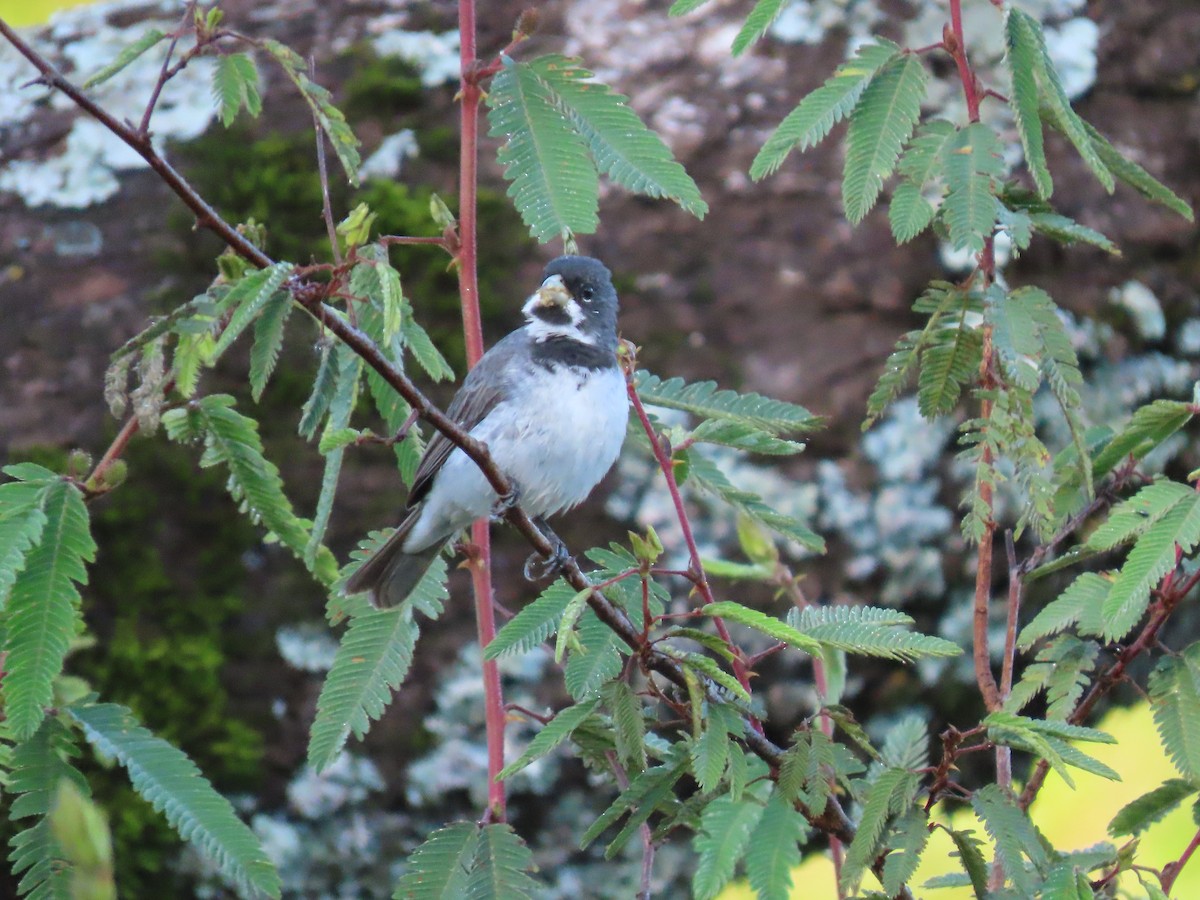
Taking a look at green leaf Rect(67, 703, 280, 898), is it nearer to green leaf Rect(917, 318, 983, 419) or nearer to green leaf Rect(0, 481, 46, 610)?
green leaf Rect(0, 481, 46, 610)

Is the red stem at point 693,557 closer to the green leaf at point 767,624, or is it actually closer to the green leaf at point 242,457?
the green leaf at point 767,624

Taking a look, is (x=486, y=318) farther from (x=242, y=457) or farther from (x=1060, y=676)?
(x=1060, y=676)

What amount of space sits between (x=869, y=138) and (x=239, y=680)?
7.16ft

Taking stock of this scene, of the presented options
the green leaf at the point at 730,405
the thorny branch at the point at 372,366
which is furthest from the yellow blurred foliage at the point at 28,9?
the thorny branch at the point at 372,366

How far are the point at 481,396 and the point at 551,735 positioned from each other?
63.8 inches

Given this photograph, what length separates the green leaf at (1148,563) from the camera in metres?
2.04

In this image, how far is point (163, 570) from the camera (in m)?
3.59

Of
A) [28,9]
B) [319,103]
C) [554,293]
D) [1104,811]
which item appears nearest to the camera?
[319,103]

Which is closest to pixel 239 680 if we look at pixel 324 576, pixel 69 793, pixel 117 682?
pixel 117 682

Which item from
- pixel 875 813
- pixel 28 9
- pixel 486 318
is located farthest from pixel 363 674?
pixel 28 9

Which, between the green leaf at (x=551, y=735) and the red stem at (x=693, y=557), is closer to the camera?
the green leaf at (x=551, y=735)

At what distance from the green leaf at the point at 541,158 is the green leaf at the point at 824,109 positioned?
1.15 ft

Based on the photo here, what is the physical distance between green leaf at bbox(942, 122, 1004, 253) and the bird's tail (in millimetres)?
1183

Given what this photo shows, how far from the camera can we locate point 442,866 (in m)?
2.19
